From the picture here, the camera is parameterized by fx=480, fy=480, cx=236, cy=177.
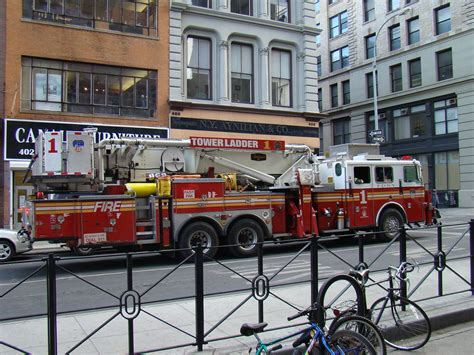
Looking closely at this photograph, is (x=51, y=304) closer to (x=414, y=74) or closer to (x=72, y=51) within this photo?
(x=72, y=51)

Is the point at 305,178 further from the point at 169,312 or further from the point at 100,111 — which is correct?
the point at 100,111

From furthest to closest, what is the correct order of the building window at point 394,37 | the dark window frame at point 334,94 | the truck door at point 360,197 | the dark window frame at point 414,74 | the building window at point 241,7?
the dark window frame at point 334,94, the building window at point 394,37, the dark window frame at point 414,74, the building window at point 241,7, the truck door at point 360,197

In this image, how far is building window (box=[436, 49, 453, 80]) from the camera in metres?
33.8

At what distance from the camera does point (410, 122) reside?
37.3m

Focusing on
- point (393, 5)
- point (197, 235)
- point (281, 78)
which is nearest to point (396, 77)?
point (393, 5)

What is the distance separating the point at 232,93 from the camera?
24.4 m

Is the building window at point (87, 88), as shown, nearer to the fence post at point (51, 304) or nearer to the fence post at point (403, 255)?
the fence post at point (51, 304)

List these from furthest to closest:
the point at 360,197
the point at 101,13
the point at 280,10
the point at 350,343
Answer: the point at 280,10, the point at 101,13, the point at 360,197, the point at 350,343

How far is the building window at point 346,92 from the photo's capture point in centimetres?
4300

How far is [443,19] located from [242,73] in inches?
720

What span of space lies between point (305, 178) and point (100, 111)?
11013mm

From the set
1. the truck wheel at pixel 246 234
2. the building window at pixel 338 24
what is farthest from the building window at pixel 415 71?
the truck wheel at pixel 246 234

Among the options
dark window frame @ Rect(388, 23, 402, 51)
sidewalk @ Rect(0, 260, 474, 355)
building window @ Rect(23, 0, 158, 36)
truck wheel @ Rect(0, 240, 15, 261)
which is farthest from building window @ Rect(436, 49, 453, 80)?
truck wheel @ Rect(0, 240, 15, 261)

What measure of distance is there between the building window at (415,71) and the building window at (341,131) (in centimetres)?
764
